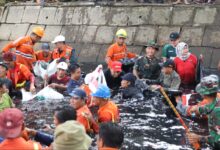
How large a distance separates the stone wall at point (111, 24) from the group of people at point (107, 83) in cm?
312

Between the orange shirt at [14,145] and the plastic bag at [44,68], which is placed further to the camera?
the plastic bag at [44,68]

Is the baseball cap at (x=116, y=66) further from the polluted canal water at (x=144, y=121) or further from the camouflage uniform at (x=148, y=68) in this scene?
the polluted canal water at (x=144, y=121)

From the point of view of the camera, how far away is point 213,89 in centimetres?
667

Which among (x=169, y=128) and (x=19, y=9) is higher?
(x=19, y=9)

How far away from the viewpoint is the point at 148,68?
12.2 meters

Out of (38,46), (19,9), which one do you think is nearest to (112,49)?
(38,46)

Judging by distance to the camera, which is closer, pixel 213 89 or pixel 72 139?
pixel 72 139

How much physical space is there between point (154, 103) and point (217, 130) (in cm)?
454

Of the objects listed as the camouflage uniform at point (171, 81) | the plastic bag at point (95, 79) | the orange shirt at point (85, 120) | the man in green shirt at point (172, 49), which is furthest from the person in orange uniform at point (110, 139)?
the man in green shirt at point (172, 49)

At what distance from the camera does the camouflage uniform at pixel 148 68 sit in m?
12.1

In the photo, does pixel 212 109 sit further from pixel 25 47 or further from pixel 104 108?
pixel 25 47

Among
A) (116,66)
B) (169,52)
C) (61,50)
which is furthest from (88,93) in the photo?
(169,52)

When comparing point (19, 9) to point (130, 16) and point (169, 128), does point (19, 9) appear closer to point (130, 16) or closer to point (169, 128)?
point (130, 16)

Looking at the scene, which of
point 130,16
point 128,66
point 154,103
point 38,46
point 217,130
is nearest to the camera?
point 217,130
